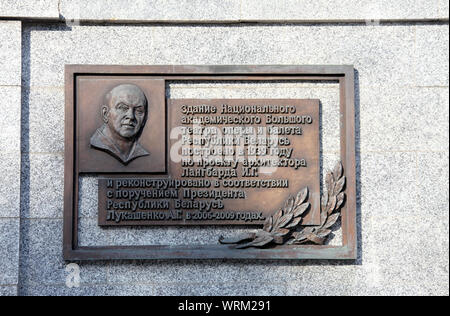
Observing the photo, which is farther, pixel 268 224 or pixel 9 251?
pixel 268 224

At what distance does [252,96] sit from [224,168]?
0.79 meters

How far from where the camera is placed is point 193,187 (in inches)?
258

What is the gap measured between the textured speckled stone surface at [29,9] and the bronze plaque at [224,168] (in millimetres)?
1414

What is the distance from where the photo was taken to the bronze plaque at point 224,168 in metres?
6.50

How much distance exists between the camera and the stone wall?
21.3ft

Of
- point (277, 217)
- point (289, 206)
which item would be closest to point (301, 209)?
point (289, 206)

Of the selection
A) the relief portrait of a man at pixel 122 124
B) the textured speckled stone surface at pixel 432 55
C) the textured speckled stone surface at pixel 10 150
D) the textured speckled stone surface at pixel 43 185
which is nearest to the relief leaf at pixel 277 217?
the relief portrait of a man at pixel 122 124

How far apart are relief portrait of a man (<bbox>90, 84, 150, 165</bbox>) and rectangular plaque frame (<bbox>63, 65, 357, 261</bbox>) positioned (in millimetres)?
232

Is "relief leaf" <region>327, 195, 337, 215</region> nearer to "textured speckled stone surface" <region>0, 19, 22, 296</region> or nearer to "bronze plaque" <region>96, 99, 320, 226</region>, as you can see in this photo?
"bronze plaque" <region>96, 99, 320, 226</region>

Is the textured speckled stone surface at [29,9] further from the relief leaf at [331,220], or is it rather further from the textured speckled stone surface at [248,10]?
the relief leaf at [331,220]

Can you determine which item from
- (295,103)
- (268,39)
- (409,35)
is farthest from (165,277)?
(409,35)

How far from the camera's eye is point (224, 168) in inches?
259

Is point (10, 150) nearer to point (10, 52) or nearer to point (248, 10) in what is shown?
point (10, 52)
